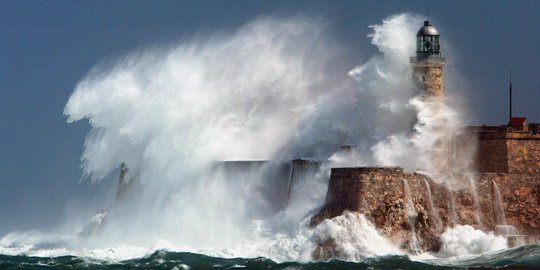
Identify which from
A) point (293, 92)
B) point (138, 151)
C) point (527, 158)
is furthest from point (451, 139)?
point (138, 151)

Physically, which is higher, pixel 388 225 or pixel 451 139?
pixel 451 139

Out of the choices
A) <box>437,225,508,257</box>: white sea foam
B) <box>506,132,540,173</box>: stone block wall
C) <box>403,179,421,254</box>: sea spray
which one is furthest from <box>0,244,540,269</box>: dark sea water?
<box>506,132,540,173</box>: stone block wall

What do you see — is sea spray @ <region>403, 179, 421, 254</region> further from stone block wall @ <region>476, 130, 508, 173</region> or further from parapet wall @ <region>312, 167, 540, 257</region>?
stone block wall @ <region>476, 130, 508, 173</region>

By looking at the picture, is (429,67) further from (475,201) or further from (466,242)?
(466,242)

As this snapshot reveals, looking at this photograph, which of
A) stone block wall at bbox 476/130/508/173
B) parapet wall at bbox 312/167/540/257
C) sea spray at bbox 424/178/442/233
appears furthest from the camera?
stone block wall at bbox 476/130/508/173

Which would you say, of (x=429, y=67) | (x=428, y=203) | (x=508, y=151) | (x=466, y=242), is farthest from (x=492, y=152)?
(x=466, y=242)

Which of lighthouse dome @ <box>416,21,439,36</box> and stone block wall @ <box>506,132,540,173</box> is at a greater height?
lighthouse dome @ <box>416,21,439,36</box>

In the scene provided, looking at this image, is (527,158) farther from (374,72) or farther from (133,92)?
(133,92)
